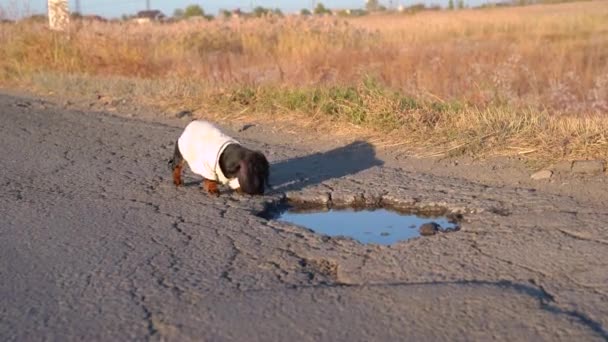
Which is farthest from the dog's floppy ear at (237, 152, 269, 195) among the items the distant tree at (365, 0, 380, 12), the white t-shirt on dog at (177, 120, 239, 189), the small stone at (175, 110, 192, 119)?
the distant tree at (365, 0, 380, 12)

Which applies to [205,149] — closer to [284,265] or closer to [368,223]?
[368,223]

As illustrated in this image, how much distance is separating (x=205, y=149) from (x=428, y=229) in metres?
2.02

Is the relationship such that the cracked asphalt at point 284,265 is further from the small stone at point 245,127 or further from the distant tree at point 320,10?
the distant tree at point 320,10

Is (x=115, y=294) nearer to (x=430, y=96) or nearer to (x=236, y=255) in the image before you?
(x=236, y=255)

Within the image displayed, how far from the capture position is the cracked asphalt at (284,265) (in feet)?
13.4

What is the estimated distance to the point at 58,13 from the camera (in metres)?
20.7

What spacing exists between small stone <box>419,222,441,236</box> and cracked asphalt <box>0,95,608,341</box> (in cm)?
17

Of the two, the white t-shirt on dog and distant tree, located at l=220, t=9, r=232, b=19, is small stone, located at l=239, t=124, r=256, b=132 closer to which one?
the white t-shirt on dog

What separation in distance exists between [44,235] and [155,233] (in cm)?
78

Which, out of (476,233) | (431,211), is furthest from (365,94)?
(476,233)

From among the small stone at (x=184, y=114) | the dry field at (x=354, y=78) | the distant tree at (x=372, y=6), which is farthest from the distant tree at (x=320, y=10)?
the small stone at (x=184, y=114)

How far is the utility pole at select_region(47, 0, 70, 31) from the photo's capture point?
2019cm

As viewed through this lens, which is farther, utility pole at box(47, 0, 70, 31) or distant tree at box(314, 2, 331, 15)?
distant tree at box(314, 2, 331, 15)

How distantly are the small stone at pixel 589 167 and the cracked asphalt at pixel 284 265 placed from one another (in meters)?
0.73
